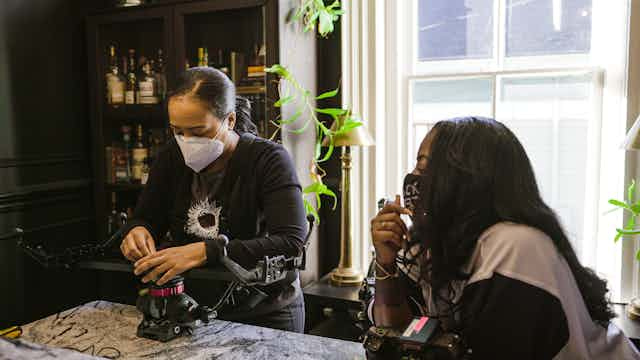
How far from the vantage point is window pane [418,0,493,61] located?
2611 millimetres

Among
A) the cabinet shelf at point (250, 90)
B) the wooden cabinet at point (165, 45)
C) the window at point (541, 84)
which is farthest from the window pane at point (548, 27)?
the cabinet shelf at point (250, 90)

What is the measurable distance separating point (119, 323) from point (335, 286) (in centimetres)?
135

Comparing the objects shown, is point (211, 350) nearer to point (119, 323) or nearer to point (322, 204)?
point (119, 323)

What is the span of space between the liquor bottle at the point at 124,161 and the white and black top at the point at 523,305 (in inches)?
94.1

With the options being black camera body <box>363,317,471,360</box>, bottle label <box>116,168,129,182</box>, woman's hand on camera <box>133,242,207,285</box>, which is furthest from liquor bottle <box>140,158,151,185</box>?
black camera body <box>363,317,471,360</box>

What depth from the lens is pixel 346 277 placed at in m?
2.60

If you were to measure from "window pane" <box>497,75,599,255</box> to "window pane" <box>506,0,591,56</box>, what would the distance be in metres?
0.14

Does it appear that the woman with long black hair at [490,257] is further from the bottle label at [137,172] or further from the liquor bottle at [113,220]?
the liquor bottle at [113,220]

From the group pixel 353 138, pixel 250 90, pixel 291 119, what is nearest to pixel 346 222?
Answer: pixel 353 138

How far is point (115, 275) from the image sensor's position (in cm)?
303

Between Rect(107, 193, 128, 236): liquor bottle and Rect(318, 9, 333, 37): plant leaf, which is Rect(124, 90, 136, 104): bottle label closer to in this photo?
Rect(107, 193, 128, 236): liquor bottle

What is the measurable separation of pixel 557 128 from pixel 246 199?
5.37ft

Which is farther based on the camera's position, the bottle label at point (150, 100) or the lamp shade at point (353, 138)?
the bottle label at point (150, 100)

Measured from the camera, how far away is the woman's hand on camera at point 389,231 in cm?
122
